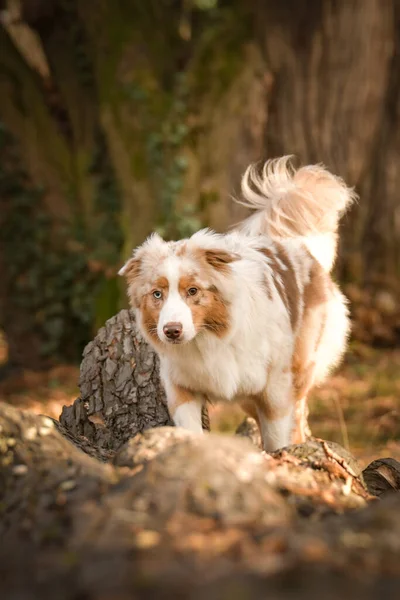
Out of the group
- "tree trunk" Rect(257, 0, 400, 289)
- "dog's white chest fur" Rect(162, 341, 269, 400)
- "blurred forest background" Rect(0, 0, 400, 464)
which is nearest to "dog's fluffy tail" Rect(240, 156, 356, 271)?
"dog's white chest fur" Rect(162, 341, 269, 400)

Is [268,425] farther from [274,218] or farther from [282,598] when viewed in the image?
[282,598]

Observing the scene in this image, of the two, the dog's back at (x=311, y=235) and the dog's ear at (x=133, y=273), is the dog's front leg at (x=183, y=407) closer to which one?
the dog's ear at (x=133, y=273)

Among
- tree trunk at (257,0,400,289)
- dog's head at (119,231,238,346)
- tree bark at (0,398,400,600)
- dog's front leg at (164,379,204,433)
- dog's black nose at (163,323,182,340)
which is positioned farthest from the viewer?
tree trunk at (257,0,400,289)

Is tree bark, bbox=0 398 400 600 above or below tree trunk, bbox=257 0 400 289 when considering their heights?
below

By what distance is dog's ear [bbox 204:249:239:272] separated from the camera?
4.55 metres

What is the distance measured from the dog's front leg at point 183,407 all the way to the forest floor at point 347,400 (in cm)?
156

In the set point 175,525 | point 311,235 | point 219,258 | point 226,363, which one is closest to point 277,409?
point 226,363

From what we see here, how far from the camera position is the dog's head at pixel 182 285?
4422 millimetres

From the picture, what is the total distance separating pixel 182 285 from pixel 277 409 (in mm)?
1230

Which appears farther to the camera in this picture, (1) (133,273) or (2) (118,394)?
(2) (118,394)

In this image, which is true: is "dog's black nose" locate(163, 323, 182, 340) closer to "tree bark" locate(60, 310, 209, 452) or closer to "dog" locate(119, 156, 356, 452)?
"dog" locate(119, 156, 356, 452)

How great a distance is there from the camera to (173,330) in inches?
167

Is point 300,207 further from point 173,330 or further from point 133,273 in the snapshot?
point 173,330

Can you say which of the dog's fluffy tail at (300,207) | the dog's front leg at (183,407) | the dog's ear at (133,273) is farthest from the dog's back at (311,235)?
the dog's ear at (133,273)
